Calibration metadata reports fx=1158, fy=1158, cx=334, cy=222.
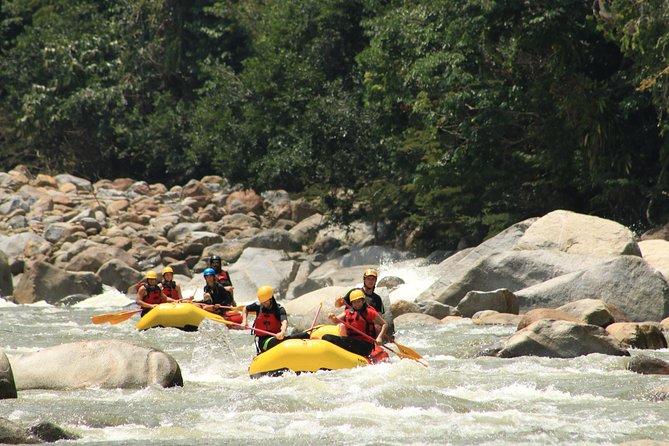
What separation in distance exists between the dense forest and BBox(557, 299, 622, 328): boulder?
4.18 m

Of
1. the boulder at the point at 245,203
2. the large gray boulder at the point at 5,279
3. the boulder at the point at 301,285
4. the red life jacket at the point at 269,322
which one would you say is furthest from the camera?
the boulder at the point at 245,203

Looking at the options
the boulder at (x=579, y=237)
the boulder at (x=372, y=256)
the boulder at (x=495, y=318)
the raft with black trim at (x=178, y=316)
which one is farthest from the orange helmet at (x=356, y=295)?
the boulder at (x=372, y=256)

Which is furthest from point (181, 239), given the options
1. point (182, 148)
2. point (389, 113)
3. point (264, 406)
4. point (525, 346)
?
point (264, 406)

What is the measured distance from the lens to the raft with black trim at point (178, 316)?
15023 mm

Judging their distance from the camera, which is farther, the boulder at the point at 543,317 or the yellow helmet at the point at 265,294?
the boulder at the point at 543,317

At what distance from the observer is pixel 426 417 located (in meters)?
8.41

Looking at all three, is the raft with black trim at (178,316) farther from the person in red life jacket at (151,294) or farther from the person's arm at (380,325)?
the person's arm at (380,325)

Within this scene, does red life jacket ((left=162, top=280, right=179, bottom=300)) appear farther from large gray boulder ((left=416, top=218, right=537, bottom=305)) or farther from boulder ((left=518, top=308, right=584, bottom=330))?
boulder ((left=518, top=308, right=584, bottom=330))

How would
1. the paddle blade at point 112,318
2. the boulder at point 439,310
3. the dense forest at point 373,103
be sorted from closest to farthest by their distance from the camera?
the paddle blade at point 112,318, the boulder at point 439,310, the dense forest at point 373,103

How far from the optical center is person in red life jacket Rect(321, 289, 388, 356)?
11.0 meters

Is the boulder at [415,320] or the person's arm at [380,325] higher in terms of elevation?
the person's arm at [380,325]

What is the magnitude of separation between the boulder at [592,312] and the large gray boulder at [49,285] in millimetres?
11193

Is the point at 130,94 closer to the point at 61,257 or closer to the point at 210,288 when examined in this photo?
the point at 61,257

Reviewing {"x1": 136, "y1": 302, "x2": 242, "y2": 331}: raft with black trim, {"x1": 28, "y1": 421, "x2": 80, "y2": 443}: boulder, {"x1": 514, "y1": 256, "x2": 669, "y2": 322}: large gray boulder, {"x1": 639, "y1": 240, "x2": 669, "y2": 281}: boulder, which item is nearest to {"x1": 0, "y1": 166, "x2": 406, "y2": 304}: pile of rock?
{"x1": 136, "y1": 302, "x2": 242, "y2": 331}: raft with black trim
